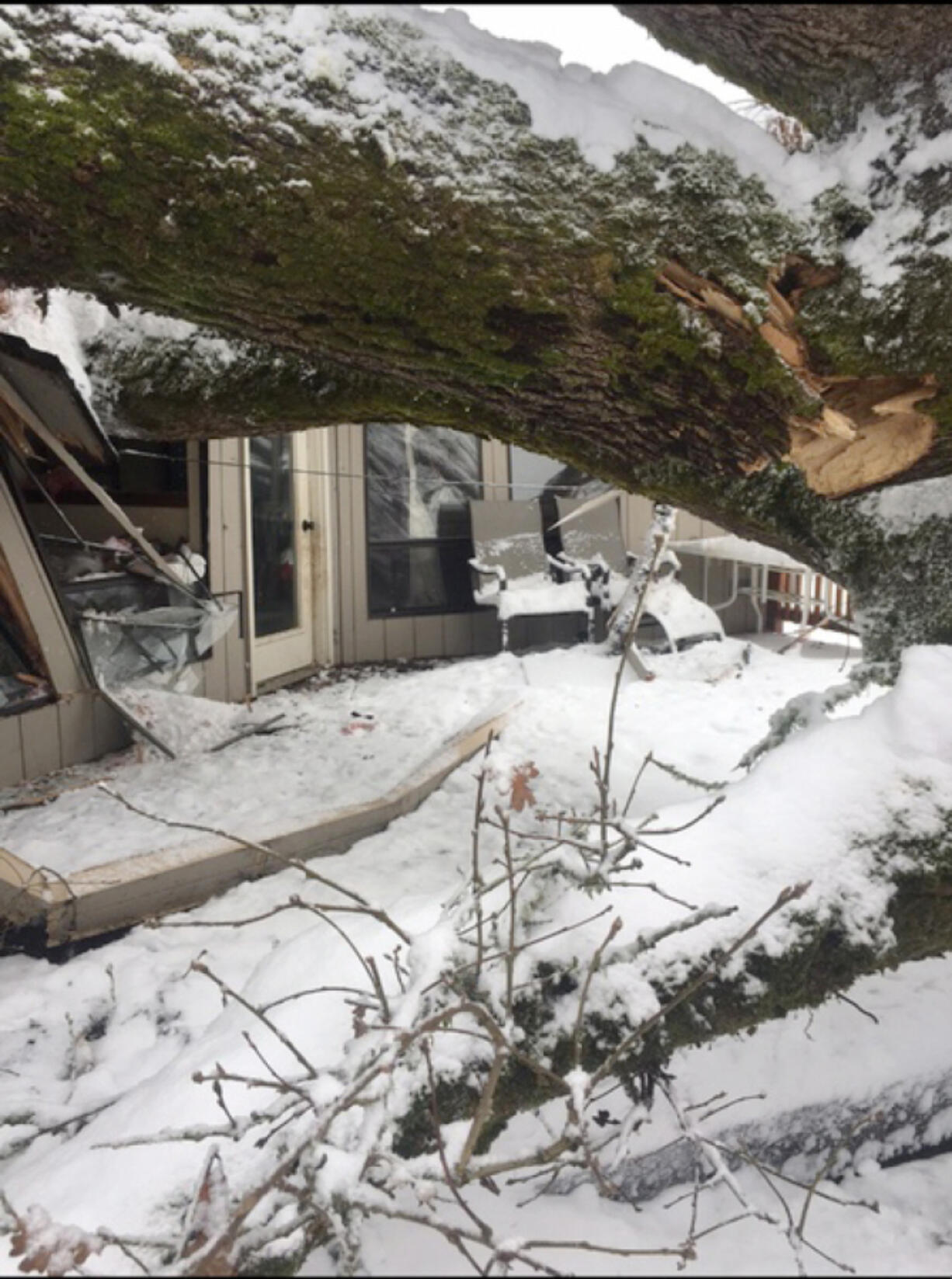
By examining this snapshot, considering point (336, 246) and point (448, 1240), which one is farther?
point (336, 246)

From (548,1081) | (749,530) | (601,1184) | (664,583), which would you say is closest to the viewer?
(601,1184)

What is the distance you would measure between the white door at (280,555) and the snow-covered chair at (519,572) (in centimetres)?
136

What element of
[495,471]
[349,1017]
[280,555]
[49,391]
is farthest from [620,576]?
[349,1017]

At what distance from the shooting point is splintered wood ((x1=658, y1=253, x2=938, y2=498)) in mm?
1564

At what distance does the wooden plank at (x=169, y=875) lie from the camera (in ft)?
8.34

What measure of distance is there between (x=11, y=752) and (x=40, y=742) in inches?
6.3

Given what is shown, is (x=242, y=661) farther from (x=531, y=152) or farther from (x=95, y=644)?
(x=531, y=152)

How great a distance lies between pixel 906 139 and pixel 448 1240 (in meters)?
1.85

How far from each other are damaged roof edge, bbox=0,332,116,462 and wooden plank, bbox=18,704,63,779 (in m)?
1.37

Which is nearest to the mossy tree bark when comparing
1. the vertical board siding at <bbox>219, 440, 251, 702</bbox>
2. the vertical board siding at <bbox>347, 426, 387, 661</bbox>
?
the vertical board siding at <bbox>219, 440, 251, 702</bbox>

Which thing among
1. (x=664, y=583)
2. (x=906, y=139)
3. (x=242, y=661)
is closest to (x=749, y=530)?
(x=906, y=139)

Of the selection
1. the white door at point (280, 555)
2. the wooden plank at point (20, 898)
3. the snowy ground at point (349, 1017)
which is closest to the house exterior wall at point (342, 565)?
the white door at point (280, 555)

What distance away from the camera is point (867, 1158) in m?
1.90

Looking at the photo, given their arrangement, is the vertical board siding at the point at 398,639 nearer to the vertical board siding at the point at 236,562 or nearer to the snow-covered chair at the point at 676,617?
the vertical board siding at the point at 236,562
